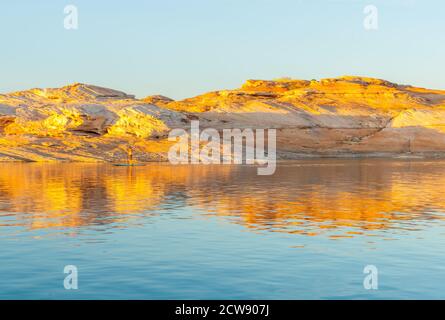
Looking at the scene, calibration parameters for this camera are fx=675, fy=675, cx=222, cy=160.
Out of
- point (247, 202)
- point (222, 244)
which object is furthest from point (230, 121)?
point (222, 244)

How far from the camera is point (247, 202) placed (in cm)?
3856

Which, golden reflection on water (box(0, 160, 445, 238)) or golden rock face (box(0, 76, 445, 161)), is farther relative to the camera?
golden rock face (box(0, 76, 445, 161))

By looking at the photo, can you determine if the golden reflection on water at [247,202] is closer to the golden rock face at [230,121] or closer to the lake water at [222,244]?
the lake water at [222,244]

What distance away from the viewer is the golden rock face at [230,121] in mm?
110125

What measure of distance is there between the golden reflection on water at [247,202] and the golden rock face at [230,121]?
52.7 metres

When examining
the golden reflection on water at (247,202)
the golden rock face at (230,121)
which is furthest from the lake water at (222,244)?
the golden rock face at (230,121)

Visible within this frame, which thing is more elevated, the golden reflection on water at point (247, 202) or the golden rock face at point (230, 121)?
the golden rock face at point (230, 121)

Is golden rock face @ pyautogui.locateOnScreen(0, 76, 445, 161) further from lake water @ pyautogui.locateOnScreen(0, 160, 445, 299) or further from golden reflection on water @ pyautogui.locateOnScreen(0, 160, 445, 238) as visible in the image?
lake water @ pyautogui.locateOnScreen(0, 160, 445, 299)

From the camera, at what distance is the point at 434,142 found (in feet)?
437

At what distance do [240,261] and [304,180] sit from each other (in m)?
38.0

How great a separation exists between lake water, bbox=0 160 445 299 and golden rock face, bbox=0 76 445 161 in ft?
220

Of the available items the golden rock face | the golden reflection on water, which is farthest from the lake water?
the golden rock face

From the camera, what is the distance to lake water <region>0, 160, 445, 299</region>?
1697 centimetres
